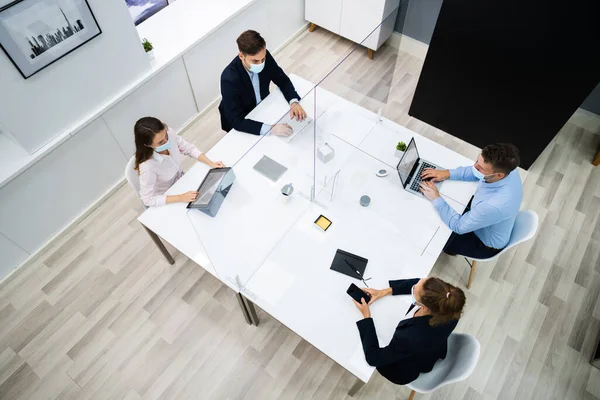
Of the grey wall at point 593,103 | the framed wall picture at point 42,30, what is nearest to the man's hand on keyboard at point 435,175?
the grey wall at point 593,103

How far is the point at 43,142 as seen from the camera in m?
2.88

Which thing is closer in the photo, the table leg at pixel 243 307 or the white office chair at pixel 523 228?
the white office chair at pixel 523 228

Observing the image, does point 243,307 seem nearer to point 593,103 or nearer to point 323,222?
point 323,222

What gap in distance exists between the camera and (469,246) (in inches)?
107

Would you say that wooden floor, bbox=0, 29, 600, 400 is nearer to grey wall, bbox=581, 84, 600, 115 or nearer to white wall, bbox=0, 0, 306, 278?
white wall, bbox=0, 0, 306, 278

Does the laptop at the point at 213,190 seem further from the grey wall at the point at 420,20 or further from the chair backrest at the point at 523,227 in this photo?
the grey wall at the point at 420,20

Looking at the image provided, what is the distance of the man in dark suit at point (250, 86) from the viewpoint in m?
2.68

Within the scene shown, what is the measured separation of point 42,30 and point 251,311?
233 cm

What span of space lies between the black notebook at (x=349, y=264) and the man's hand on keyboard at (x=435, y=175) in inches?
30.0

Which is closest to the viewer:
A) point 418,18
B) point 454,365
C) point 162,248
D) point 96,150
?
point 454,365

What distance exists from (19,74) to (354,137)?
229cm

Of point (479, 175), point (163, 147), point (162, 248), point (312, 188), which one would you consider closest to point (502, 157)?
point (479, 175)

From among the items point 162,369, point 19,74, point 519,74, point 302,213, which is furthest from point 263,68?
point 162,369

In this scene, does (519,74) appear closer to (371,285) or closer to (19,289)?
(371,285)
